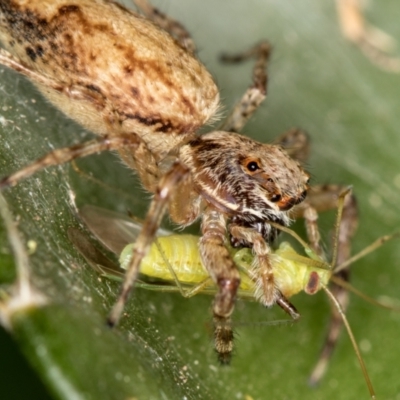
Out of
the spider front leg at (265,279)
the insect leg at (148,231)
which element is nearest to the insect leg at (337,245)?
the spider front leg at (265,279)

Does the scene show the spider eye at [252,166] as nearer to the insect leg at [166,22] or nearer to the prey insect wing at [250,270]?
the prey insect wing at [250,270]

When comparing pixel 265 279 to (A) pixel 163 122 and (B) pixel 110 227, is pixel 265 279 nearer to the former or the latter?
(B) pixel 110 227

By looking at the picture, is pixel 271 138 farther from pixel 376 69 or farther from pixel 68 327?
pixel 68 327

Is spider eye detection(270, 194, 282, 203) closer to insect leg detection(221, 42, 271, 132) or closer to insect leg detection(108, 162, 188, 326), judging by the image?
insect leg detection(108, 162, 188, 326)

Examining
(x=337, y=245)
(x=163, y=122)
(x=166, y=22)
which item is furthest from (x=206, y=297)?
(x=166, y=22)

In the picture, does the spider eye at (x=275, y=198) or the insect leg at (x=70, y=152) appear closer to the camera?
the insect leg at (x=70, y=152)

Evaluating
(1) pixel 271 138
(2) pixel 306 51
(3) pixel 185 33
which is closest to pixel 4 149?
(3) pixel 185 33
